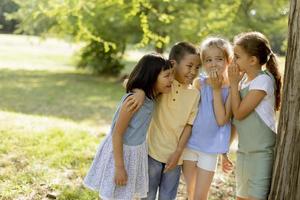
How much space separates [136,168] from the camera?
114 inches

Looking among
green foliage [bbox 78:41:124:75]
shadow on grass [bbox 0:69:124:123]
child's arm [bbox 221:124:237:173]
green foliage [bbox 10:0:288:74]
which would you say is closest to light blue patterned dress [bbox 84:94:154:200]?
child's arm [bbox 221:124:237:173]

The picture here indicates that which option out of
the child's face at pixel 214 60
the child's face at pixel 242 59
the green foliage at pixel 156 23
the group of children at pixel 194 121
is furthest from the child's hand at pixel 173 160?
the green foliage at pixel 156 23

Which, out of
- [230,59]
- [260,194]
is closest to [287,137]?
[260,194]

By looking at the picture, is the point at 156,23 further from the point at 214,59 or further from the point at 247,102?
the point at 247,102

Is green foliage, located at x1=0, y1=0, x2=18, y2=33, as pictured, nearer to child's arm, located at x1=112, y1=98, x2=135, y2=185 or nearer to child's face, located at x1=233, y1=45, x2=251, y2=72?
child's arm, located at x1=112, y1=98, x2=135, y2=185

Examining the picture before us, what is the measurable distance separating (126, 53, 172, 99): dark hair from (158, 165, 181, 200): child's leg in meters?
0.61

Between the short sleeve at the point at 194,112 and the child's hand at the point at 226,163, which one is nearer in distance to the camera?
the short sleeve at the point at 194,112

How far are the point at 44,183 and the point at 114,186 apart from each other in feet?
5.03

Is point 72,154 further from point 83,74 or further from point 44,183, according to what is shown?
point 83,74

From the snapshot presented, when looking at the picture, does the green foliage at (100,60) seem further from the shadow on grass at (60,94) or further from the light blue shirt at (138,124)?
the light blue shirt at (138,124)

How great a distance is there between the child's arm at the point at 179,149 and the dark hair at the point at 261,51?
58 cm

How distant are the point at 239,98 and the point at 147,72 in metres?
0.58

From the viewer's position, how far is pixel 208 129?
2.94 meters

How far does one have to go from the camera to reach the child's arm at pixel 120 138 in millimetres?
2773
